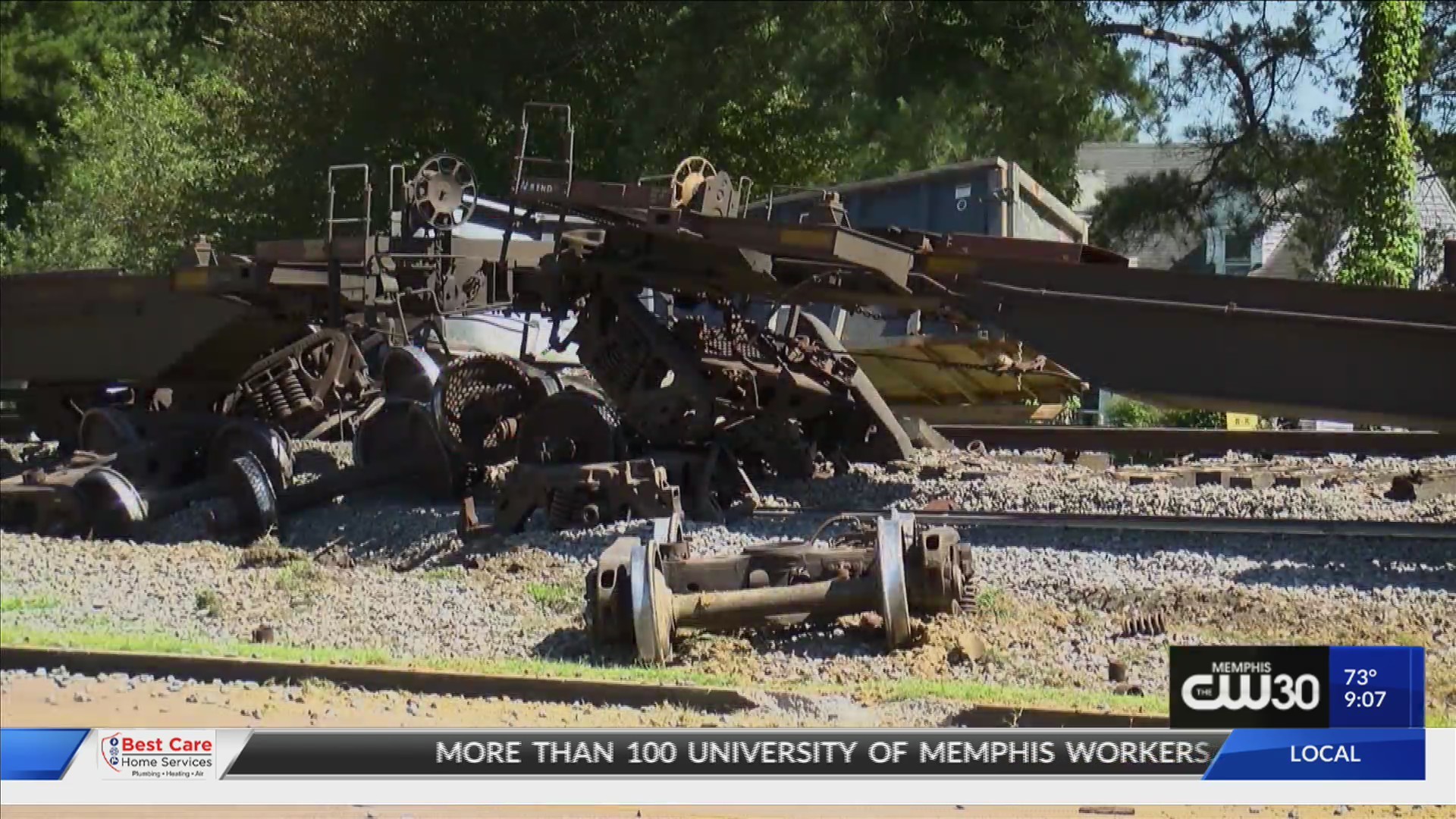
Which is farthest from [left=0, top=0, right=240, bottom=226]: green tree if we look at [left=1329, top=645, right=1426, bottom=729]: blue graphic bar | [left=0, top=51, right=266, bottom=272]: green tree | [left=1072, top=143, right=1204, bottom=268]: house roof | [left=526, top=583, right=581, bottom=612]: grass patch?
[left=1329, top=645, right=1426, bottom=729]: blue graphic bar

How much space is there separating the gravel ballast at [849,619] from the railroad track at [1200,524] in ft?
0.35

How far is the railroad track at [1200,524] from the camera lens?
36.4 feet

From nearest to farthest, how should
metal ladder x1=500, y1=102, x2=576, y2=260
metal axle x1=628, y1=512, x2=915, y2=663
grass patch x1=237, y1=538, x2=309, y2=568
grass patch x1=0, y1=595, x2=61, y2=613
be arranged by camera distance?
metal axle x1=628, y1=512, x2=915, y2=663 < grass patch x1=0, y1=595, x2=61, y2=613 < grass patch x1=237, y1=538, x2=309, y2=568 < metal ladder x1=500, y1=102, x2=576, y2=260

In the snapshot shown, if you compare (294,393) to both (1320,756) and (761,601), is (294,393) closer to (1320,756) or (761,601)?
(761,601)

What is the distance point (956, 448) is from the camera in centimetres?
1638

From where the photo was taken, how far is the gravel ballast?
8680 millimetres

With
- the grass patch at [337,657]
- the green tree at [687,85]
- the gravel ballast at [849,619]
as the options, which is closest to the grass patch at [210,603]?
the gravel ballast at [849,619]

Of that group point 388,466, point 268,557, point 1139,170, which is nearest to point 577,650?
point 268,557

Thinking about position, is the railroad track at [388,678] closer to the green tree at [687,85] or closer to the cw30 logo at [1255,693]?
the cw30 logo at [1255,693]

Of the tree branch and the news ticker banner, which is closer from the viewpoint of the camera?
the news ticker banner

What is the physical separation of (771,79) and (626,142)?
137 inches

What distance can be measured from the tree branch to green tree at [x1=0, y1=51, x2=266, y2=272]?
13.5 metres

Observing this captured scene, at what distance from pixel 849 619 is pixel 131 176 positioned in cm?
2416

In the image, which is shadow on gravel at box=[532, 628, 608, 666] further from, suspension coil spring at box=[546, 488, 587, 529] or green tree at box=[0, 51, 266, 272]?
green tree at box=[0, 51, 266, 272]
